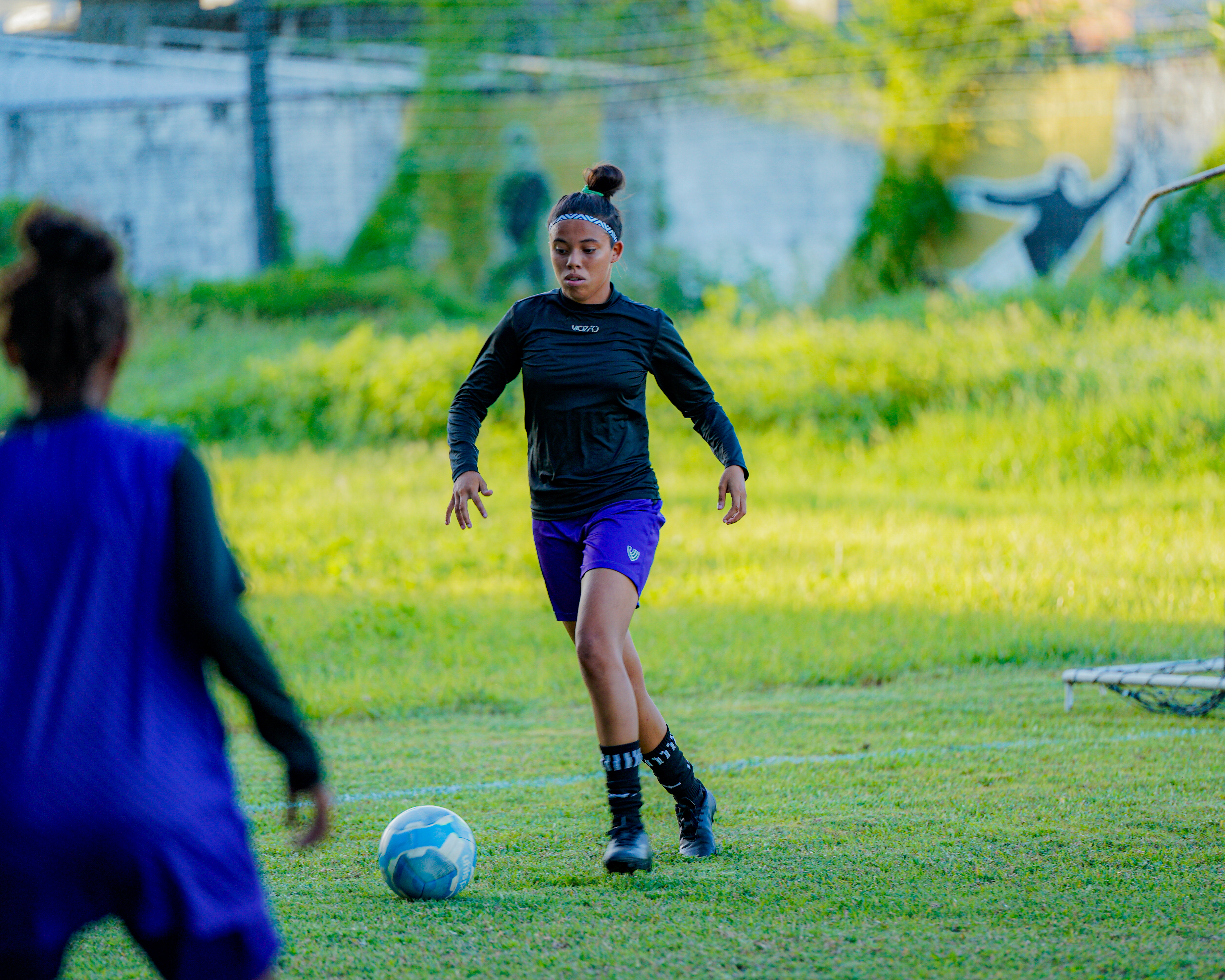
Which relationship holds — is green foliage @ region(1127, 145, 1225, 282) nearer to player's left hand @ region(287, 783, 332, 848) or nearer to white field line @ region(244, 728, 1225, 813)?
white field line @ region(244, 728, 1225, 813)

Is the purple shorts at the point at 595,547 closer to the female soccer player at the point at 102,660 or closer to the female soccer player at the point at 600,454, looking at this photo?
the female soccer player at the point at 600,454

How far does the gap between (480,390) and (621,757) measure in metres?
1.29

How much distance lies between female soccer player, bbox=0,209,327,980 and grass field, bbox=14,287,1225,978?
57.8 inches

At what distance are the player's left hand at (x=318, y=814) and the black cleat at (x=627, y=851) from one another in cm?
196

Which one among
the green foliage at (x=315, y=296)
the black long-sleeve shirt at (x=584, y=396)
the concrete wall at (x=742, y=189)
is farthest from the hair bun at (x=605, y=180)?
the concrete wall at (x=742, y=189)

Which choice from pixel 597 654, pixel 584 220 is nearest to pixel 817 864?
pixel 597 654

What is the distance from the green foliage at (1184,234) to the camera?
64.3ft

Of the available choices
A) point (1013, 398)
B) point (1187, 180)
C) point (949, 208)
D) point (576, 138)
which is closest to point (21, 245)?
point (1187, 180)

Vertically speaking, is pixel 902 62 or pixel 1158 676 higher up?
pixel 902 62

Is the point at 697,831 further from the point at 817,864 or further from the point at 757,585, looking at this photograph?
the point at 757,585

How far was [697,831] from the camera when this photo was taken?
422cm

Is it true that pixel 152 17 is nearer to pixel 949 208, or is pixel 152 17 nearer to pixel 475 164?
pixel 475 164

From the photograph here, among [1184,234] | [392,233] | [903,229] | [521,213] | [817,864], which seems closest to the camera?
[817,864]

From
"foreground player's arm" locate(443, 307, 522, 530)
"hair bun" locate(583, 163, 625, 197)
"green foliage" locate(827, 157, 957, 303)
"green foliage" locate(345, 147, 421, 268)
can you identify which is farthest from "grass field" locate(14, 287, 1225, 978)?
"green foliage" locate(345, 147, 421, 268)
